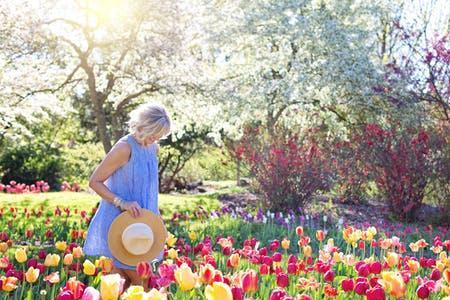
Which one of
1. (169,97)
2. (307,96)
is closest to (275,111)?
(307,96)

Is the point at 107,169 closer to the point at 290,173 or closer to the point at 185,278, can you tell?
the point at 185,278

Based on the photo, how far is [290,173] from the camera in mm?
8969

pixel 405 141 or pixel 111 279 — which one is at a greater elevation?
pixel 405 141

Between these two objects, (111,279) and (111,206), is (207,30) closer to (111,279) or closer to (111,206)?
(111,206)

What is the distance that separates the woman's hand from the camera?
3254mm

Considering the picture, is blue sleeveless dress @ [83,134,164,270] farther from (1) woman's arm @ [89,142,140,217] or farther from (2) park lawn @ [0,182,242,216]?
(2) park lawn @ [0,182,242,216]

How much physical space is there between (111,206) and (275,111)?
11.0m

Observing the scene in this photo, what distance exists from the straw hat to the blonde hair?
43 centimetres

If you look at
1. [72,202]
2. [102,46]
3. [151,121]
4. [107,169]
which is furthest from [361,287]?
[102,46]

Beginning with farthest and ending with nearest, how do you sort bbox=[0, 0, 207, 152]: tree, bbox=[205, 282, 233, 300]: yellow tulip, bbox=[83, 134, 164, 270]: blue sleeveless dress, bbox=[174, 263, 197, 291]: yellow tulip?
1. bbox=[0, 0, 207, 152]: tree
2. bbox=[83, 134, 164, 270]: blue sleeveless dress
3. bbox=[174, 263, 197, 291]: yellow tulip
4. bbox=[205, 282, 233, 300]: yellow tulip

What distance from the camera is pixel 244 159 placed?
983cm

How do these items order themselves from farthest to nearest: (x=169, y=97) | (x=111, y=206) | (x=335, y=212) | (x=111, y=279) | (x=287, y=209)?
(x=169, y=97)
(x=335, y=212)
(x=287, y=209)
(x=111, y=206)
(x=111, y=279)

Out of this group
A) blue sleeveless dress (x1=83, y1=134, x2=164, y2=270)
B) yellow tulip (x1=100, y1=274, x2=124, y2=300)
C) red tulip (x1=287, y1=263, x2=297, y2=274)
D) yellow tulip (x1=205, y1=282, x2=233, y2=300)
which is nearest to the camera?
yellow tulip (x1=205, y1=282, x2=233, y2=300)

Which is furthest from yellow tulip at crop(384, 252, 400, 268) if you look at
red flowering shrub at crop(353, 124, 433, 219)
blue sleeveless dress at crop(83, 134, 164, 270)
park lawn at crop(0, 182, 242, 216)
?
park lawn at crop(0, 182, 242, 216)
